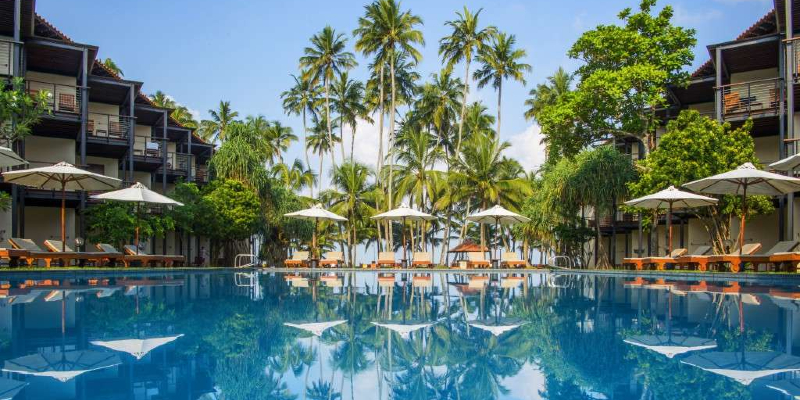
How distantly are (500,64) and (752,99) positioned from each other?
1604 centimetres

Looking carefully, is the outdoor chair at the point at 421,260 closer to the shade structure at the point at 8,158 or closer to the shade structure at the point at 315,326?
the shade structure at the point at 8,158

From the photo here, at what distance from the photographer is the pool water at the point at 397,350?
3594 millimetres

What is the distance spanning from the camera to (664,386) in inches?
142

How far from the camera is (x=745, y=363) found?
4.23 m

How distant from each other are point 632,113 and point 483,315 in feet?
58.2

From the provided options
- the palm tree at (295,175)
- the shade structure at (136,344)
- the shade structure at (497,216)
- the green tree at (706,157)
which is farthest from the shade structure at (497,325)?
the palm tree at (295,175)

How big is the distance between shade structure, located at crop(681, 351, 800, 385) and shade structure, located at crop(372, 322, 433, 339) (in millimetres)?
2257

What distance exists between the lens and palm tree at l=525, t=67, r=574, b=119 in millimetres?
39156

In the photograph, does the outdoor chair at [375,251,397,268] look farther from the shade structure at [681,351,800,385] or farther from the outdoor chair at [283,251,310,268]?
the shade structure at [681,351,800,385]

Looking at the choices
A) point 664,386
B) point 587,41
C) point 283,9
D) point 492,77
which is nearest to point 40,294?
point 664,386

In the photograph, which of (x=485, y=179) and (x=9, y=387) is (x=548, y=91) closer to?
(x=485, y=179)

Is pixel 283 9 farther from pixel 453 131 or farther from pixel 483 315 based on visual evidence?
pixel 453 131

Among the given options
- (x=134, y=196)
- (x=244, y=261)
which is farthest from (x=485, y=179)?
(x=134, y=196)

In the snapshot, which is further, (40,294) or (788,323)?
(40,294)
